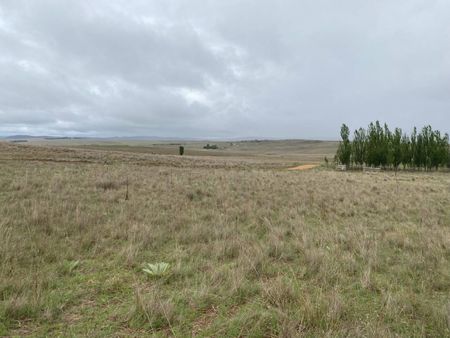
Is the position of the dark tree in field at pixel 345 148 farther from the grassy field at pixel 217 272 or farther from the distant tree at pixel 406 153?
the grassy field at pixel 217 272

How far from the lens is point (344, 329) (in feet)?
10.6

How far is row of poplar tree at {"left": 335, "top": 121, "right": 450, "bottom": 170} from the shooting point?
1881 inches

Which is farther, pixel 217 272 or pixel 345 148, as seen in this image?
pixel 345 148

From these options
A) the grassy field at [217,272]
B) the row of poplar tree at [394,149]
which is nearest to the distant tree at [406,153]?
the row of poplar tree at [394,149]

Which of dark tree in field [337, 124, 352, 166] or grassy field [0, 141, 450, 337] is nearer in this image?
grassy field [0, 141, 450, 337]

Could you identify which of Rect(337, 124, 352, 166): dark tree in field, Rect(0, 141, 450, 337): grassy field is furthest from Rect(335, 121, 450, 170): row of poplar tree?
Rect(0, 141, 450, 337): grassy field

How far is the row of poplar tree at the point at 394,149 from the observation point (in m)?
47.8

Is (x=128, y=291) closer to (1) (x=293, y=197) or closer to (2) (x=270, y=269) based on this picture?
(2) (x=270, y=269)

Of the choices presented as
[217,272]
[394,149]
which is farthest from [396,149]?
[217,272]

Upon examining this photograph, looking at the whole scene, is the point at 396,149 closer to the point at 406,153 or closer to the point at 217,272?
the point at 406,153

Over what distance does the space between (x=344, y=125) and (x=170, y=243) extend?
48.0 meters

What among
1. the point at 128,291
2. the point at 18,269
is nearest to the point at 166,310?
the point at 128,291

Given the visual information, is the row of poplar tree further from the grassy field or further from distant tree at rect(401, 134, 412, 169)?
the grassy field

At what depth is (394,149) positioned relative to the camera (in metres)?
47.2
